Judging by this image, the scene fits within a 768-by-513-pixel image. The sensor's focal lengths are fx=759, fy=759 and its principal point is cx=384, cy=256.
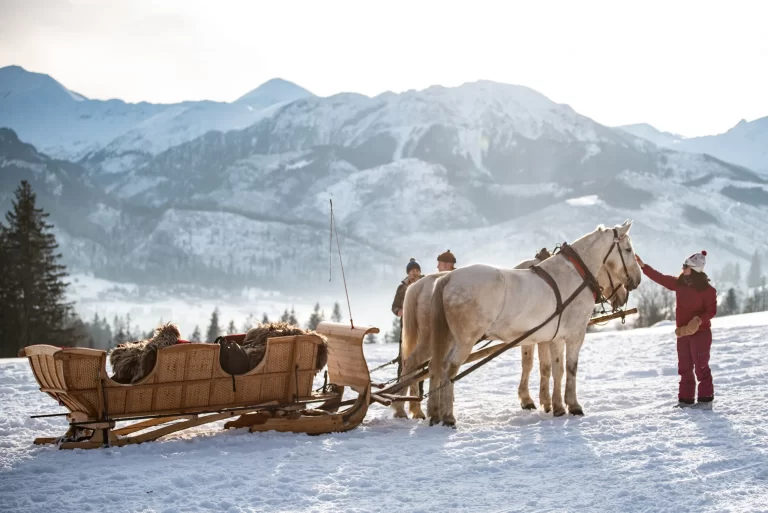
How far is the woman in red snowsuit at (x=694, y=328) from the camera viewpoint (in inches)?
363

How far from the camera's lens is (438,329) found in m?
8.82

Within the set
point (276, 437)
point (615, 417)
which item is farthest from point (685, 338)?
point (276, 437)

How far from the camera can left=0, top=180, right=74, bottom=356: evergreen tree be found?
37.1 metres

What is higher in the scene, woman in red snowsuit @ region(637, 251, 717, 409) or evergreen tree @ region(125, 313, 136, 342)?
woman in red snowsuit @ region(637, 251, 717, 409)

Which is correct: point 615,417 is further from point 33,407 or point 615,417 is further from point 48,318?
point 48,318

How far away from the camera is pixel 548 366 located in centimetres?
988

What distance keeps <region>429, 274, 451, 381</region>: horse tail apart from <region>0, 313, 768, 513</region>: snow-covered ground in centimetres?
71

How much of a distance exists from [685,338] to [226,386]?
5640 mm

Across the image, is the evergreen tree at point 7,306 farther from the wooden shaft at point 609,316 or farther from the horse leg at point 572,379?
the horse leg at point 572,379

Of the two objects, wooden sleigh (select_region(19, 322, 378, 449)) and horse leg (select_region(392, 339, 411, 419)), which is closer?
wooden sleigh (select_region(19, 322, 378, 449))

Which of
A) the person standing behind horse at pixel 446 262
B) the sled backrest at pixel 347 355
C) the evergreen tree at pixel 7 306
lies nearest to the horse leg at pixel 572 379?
the person standing behind horse at pixel 446 262

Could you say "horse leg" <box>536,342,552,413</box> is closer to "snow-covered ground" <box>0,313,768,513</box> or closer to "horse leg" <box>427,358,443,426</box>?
"snow-covered ground" <box>0,313,768,513</box>

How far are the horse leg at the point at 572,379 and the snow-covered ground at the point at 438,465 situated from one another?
30 cm

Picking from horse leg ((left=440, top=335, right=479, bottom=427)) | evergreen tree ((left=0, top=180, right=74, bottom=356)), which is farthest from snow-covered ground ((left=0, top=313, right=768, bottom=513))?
evergreen tree ((left=0, top=180, right=74, bottom=356))
